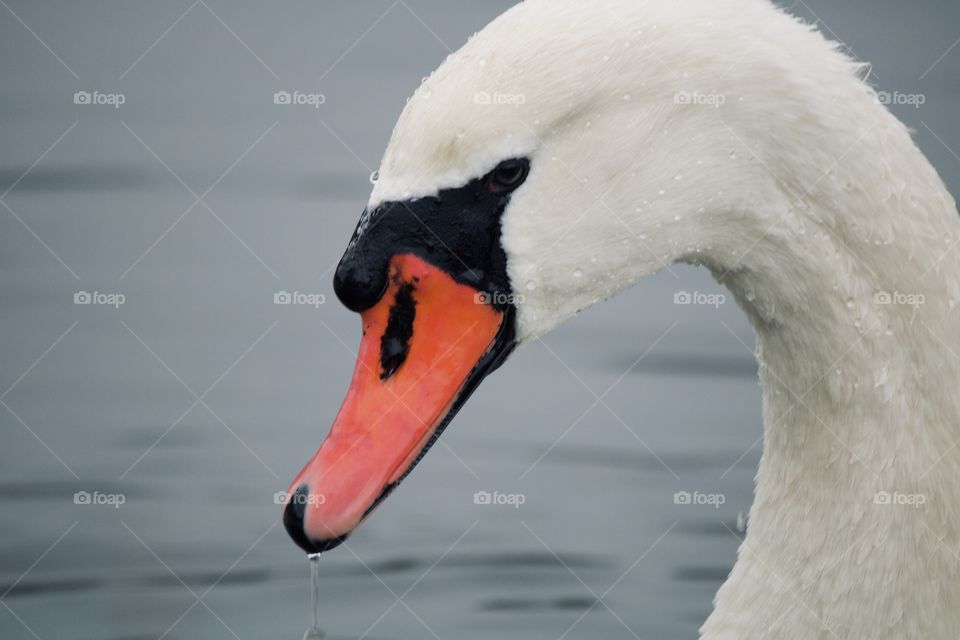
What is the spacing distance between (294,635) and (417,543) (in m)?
0.83

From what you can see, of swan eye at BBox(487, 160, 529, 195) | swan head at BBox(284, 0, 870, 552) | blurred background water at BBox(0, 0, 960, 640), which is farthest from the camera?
blurred background water at BBox(0, 0, 960, 640)

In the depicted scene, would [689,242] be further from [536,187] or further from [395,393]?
[395,393]

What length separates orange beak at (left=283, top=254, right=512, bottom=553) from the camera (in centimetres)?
352

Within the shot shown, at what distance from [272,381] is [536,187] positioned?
4.49 m

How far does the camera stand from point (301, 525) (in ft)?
11.5

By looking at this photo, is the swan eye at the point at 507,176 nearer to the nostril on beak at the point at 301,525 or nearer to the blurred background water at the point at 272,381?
the nostril on beak at the point at 301,525

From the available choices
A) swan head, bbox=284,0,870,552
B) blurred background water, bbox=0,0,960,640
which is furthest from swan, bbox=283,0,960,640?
blurred background water, bbox=0,0,960,640

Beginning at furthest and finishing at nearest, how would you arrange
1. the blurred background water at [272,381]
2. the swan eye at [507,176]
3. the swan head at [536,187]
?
the blurred background water at [272,381]
the swan eye at [507,176]
the swan head at [536,187]

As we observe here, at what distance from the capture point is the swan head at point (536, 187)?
136 inches

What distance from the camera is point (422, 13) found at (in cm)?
1031

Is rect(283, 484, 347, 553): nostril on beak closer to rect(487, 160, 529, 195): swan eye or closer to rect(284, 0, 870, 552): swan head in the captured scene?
rect(284, 0, 870, 552): swan head

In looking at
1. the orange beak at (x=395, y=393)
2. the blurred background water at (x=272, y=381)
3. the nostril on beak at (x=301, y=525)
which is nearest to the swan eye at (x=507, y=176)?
the orange beak at (x=395, y=393)

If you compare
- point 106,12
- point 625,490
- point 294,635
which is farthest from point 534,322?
point 106,12

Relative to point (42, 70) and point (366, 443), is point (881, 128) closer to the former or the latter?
point (366, 443)
